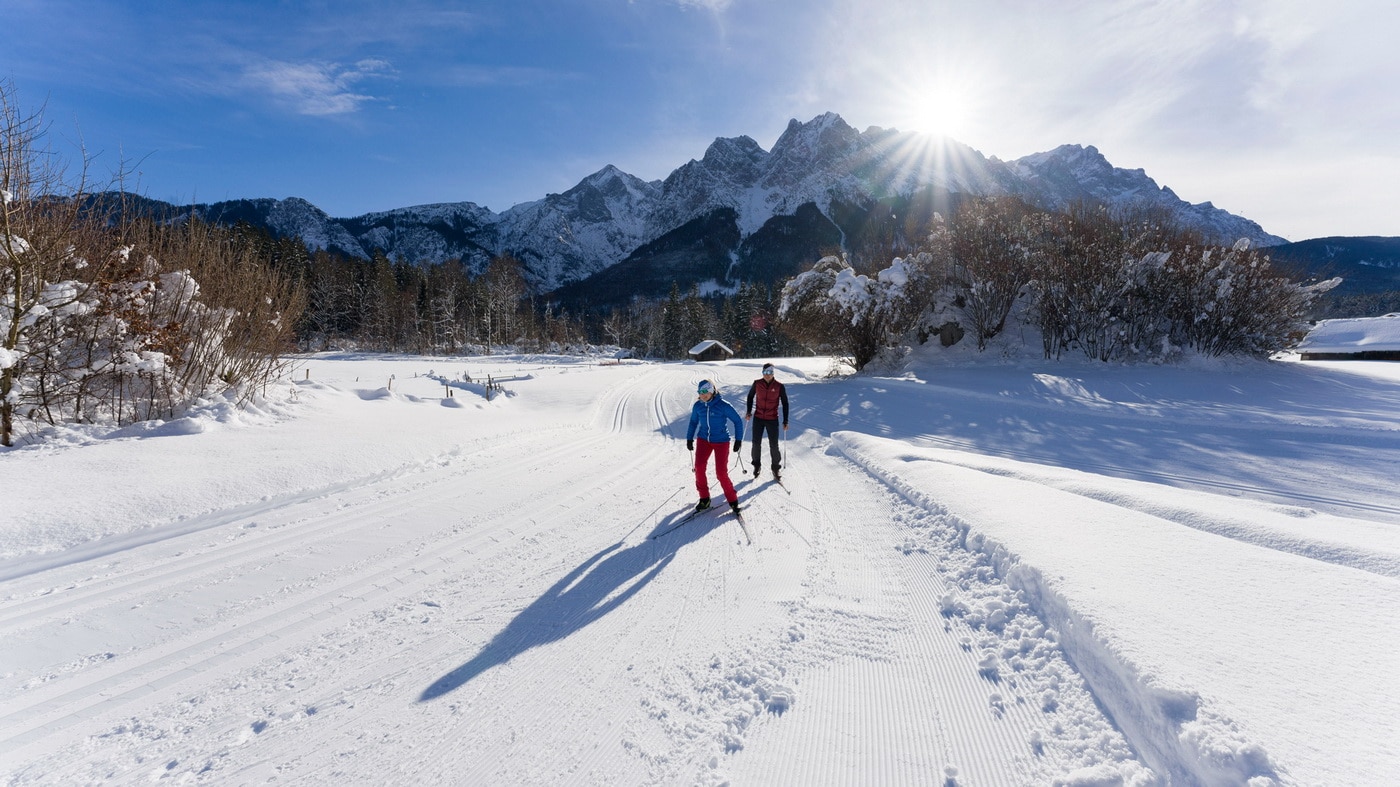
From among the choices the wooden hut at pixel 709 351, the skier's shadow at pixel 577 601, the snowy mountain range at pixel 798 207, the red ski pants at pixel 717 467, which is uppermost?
the snowy mountain range at pixel 798 207

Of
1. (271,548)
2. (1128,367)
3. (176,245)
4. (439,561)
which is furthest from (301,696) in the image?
(1128,367)

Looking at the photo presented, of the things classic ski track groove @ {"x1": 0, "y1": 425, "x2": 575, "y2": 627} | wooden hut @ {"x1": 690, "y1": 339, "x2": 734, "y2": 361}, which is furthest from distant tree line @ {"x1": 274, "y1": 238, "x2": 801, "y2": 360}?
classic ski track groove @ {"x1": 0, "y1": 425, "x2": 575, "y2": 627}

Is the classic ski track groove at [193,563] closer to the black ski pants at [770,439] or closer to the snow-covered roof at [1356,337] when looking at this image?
the black ski pants at [770,439]

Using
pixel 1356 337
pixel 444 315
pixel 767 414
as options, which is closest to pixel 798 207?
pixel 444 315

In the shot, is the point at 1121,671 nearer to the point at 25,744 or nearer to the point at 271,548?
the point at 25,744

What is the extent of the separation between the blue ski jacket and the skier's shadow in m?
1.27

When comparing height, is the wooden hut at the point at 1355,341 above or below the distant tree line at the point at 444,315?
below

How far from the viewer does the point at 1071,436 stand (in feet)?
37.3

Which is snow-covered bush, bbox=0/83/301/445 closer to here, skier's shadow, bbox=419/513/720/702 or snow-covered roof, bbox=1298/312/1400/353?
skier's shadow, bbox=419/513/720/702

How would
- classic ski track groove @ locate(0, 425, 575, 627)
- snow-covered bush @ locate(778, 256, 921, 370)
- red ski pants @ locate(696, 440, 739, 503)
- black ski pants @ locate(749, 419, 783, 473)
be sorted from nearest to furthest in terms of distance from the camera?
classic ski track groove @ locate(0, 425, 575, 627), red ski pants @ locate(696, 440, 739, 503), black ski pants @ locate(749, 419, 783, 473), snow-covered bush @ locate(778, 256, 921, 370)

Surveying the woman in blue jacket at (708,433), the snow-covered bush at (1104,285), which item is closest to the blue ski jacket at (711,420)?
the woman in blue jacket at (708,433)

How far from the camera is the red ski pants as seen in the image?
233 inches

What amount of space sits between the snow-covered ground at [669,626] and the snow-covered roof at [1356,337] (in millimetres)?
29168

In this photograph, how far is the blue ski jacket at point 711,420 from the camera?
20.3 ft
